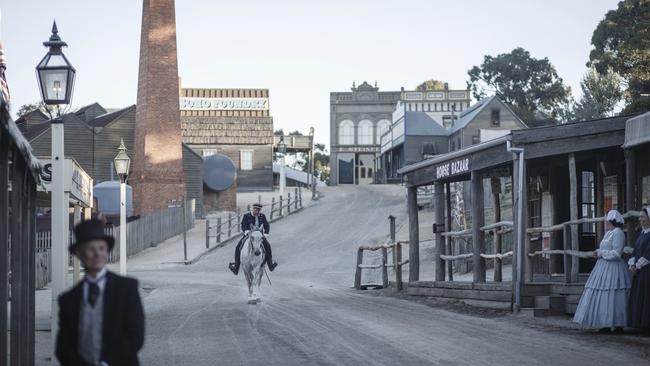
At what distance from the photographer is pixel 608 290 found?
1383 cm

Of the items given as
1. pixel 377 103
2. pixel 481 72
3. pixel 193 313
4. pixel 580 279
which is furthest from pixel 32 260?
pixel 481 72

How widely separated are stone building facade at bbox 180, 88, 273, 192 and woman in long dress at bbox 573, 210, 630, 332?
66.7 m

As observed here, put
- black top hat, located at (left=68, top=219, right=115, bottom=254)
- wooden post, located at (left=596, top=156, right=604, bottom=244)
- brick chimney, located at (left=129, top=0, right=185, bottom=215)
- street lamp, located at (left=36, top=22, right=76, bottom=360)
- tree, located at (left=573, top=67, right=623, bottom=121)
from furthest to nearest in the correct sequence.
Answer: tree, located at (left=573, top=67, right=623, bottom=121)
brick chimney, located at (left=129, top=0, right=185, bottom=215)
wooden post, located at (left=596, top=156, right=604, bottom=244)
street lamp, located at (left=36, top=22, right=76, bottom=360)
black top hat, located at (left=68, top=219, right=115, bottom=254)

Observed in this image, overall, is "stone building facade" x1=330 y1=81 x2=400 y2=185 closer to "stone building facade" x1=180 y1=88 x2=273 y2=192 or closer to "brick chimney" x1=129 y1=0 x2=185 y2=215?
"stone building facade" x1=180 y1=88 x2=273 y2=192

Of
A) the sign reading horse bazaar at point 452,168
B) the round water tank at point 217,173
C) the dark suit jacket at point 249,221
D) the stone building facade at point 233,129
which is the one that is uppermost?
the stone building facade at point 233,129

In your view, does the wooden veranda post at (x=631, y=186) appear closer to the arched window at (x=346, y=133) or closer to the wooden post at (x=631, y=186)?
the wooden post at (x=631, y=186)

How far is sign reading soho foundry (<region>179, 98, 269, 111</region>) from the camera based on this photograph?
79812 mm

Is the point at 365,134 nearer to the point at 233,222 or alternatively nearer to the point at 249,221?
the point at 233,222

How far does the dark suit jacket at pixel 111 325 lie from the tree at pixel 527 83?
85372 millimetres

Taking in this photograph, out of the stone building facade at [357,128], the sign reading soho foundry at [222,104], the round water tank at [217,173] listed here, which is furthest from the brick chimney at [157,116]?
the stone building facade at [357,128]

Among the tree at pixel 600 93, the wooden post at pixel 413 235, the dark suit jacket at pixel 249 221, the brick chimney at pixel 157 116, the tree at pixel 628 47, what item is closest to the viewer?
the dark suit jacket at pixel 249 221

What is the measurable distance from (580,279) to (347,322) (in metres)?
5.30

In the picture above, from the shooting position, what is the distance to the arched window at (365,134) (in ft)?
306

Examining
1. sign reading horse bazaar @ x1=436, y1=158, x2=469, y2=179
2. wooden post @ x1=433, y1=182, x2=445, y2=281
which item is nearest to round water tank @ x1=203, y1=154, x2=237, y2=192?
wooden post @ x1=433, y1=182, x2=445, y2=281
